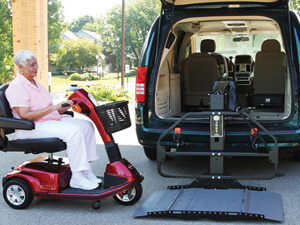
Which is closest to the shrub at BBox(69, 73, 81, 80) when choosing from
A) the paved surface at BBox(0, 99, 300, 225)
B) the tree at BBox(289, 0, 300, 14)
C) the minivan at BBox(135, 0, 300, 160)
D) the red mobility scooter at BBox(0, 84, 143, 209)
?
the tree at BBox(289, 0, 300, 14)

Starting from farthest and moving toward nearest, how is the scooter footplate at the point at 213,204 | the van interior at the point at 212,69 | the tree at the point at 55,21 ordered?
the tree at the point at 55,21, the van interior at the point at 212,69, the scooter footplate at the point at 213,204

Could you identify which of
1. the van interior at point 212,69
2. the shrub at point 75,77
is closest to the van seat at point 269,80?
the van interior at point 212,69

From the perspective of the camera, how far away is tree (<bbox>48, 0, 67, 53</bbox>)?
3622 centimetres

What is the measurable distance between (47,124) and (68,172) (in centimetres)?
53

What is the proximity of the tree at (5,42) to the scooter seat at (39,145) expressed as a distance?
22438 mm

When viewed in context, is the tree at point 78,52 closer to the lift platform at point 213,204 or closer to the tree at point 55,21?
the tree at point 55,21

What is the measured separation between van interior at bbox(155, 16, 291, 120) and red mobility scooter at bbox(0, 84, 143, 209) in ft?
4.54

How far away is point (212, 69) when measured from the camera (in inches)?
307

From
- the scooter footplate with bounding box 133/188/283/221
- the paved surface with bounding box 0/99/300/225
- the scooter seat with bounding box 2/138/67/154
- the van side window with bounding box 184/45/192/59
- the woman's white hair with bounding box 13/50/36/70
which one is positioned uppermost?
the van side window with bounding box 184/45/192/59

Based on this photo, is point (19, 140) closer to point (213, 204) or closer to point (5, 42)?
point (213, 204)

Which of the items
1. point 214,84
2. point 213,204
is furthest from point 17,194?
point 214,84

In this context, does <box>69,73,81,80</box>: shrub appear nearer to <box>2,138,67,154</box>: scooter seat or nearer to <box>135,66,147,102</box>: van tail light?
<box>135,66,147,102</box>: van tail light

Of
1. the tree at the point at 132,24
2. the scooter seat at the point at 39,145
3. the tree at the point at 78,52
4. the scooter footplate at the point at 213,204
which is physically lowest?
the scooter footplate at the point at 213,204

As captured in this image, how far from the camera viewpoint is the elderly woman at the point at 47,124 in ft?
14.7
